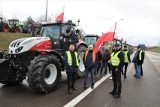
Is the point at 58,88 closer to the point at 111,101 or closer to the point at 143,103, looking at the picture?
the point at 111,101

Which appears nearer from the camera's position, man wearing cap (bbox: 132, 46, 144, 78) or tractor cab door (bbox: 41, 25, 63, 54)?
tractor cab door (bbox: 41, 25, 63, 54)

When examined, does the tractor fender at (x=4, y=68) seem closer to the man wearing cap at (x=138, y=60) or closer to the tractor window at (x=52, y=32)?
the tractor window at (x=52, y=32)

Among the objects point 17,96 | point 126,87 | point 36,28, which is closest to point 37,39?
point 36,28

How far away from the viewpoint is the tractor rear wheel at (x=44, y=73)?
24.6 feet

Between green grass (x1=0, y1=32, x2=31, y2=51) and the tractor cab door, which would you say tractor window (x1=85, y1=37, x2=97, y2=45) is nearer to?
the tractor cab door

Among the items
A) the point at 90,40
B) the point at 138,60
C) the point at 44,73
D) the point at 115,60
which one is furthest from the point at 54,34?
the point at 90,40

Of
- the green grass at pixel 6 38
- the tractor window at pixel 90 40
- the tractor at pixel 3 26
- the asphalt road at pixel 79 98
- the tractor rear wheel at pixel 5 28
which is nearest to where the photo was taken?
the asphalt road at pixel 79 98

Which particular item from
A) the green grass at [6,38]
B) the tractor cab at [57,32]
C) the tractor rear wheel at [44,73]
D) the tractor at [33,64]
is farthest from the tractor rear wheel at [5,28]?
the tractor rear wheel at [44,73]

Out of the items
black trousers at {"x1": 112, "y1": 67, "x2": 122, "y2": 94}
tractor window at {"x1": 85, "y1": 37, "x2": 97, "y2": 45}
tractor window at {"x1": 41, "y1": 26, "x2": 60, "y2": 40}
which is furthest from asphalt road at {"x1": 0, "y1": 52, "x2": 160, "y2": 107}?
tractor window at {"x1": 85, "y1": 37, "x2": 97, "y2": 45}

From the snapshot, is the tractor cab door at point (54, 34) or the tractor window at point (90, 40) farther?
the tractor window at point (90, 40)

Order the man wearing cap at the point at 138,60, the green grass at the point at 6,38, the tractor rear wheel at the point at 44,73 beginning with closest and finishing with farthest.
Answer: the tractor rear wheel at the point at 44,73
the man wearing cap at the point at 138,60
the green grass at the point at 6,38

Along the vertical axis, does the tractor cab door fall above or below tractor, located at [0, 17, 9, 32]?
below

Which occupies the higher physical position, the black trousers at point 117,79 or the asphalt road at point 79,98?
the black trousers at point 117,79

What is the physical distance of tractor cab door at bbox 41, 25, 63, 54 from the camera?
10.1 meters
